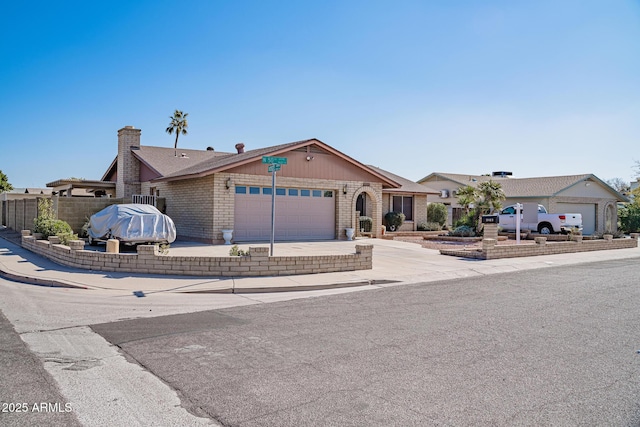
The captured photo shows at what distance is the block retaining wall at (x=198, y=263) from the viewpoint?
12320mm

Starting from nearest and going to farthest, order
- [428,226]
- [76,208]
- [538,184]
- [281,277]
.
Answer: [281,277]
[76,208]
[428,226]
[538,184]

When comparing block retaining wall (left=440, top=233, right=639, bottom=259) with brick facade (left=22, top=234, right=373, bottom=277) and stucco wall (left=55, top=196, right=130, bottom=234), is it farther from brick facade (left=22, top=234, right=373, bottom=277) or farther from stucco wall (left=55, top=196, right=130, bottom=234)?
stucco wall (left=55, top=196, right=130, bottom=234)

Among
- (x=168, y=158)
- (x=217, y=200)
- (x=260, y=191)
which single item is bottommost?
(x=217, y=200)

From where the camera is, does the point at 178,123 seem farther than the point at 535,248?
Yes

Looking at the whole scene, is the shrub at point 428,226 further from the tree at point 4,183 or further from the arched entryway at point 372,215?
the tree at point 4,183

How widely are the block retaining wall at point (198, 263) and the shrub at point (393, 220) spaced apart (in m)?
16.4

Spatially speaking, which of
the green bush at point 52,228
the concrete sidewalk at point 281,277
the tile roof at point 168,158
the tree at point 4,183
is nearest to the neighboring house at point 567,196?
the concrete sidewalk at point 281,277

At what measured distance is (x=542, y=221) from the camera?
94.7ft

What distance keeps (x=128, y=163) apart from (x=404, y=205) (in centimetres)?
1673

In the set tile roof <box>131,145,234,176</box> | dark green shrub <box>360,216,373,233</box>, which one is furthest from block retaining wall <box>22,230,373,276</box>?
dark green shrub <box>360,216,373,233</box>

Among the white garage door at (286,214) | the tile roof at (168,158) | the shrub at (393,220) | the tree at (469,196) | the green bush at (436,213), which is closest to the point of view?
the white garage door at (286,214)

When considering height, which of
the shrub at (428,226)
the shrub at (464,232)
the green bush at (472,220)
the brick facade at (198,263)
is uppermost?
the green bush at (472,220)

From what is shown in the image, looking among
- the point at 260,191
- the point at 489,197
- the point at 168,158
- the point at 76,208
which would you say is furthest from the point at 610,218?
the point at 76,208

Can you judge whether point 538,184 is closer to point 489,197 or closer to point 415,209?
point 415,209
